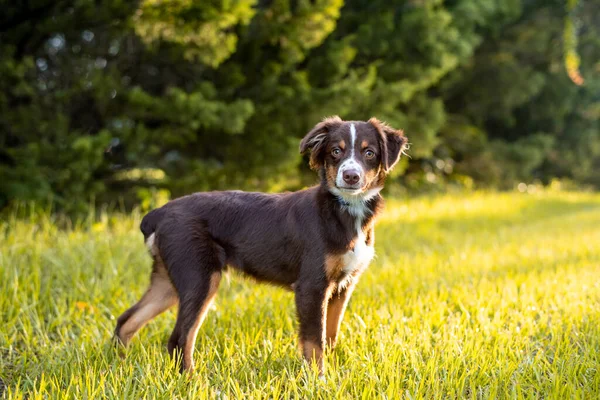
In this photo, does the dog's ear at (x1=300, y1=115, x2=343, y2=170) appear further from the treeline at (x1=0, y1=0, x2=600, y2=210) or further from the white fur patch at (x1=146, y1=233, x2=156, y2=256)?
the treeline at (x1=0, y1=0, x2=600, y2=210)

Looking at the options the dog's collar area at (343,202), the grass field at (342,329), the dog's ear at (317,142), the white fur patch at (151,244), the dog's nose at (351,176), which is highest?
the dog's ear at (317,142)

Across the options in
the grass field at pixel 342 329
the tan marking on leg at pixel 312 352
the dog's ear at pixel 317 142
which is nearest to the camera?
the grass field at pixel 342 329

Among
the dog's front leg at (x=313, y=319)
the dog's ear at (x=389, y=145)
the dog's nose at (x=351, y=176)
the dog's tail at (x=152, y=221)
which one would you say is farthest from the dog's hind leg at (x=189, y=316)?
the dog's ear at (x=389, y=145)

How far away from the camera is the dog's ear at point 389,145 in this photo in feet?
13.3

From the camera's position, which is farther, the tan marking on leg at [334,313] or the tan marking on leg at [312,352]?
the tan marking on leg at [334,313]

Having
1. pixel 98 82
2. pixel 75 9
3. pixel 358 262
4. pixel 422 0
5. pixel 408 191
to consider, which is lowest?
pixel 408 191

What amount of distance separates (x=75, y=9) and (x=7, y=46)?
83cm

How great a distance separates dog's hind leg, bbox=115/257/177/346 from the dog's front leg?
90 cm

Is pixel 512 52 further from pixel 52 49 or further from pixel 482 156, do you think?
pixel 52 49

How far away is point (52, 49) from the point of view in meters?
→ 7.55

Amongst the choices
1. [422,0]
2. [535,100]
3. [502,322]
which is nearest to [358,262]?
[502,322]

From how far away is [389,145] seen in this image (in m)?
4.15

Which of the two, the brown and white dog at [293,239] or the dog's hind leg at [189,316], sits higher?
the brown and white dog at [293,239]

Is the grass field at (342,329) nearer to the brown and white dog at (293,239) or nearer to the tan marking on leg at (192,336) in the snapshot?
the tan marking on leg at (192,336)
